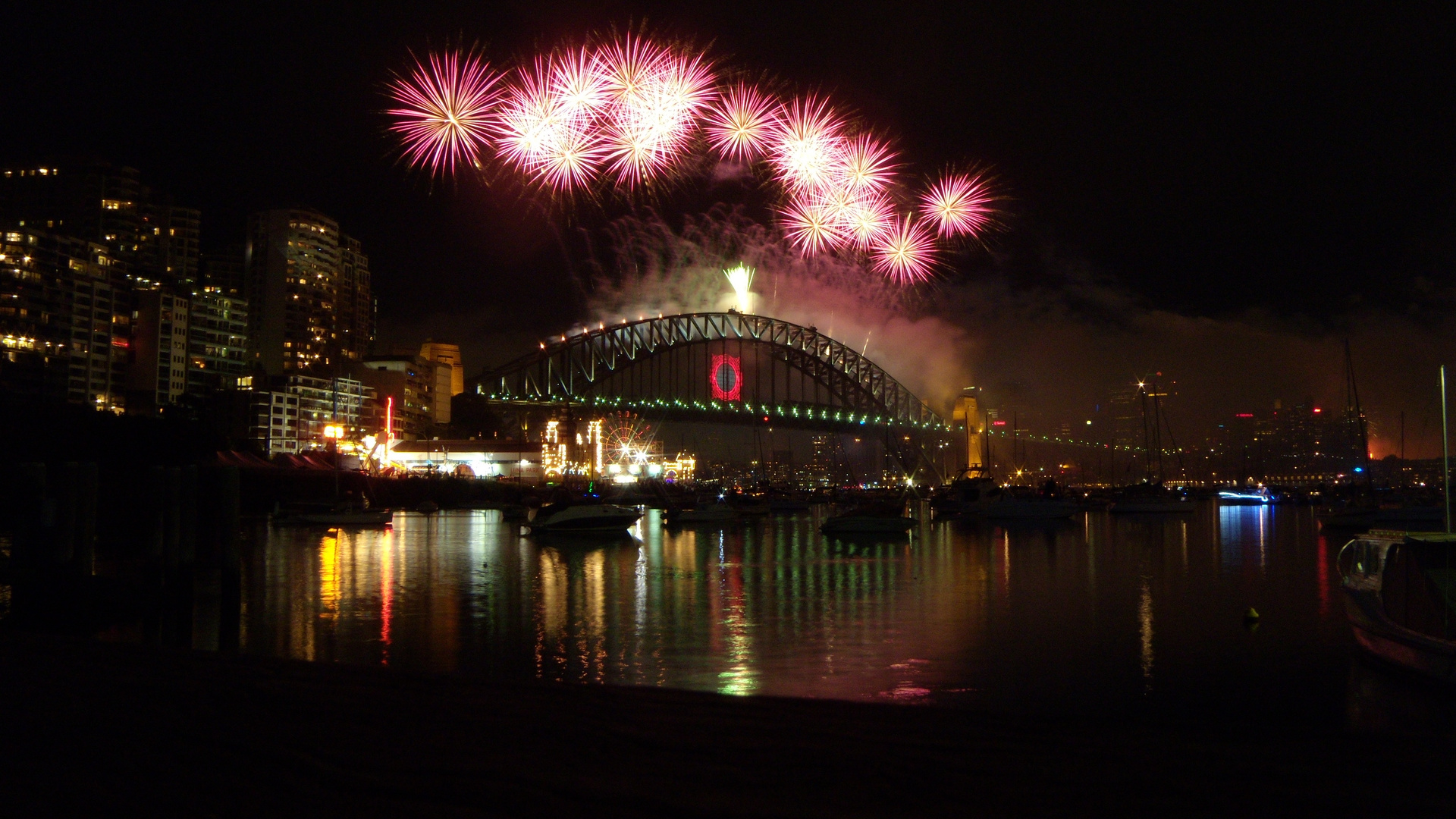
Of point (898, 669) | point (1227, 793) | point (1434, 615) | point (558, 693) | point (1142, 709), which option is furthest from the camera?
point (898, 669)

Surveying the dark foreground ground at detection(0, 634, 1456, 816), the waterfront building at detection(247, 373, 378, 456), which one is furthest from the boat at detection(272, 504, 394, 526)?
the waterfront building at detection(247, 373, 378, 456)

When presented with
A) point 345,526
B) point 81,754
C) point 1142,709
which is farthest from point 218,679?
point 345,526


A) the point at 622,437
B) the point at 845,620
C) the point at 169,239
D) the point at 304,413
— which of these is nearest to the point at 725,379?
the point at 622,437

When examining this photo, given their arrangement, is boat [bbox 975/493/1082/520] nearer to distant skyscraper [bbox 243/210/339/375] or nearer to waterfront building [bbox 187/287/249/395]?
waterfront building [bbox 187/287/249/395]

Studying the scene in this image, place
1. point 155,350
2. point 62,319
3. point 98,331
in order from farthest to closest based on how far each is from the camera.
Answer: point 155,350
point 98,331
point 62,319

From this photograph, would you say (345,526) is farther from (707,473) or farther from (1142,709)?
(707,473)

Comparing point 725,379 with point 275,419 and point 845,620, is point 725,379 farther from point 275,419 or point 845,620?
point 845,620
